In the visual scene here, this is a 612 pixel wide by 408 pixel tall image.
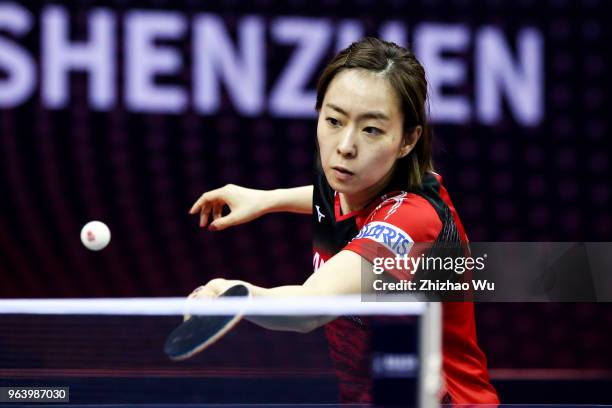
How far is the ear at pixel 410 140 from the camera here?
266 cm

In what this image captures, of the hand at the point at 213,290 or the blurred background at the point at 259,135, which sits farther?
the blurred background at the point at 259,135

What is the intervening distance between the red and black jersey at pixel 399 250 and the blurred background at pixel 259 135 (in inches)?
110

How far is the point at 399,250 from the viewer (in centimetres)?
246

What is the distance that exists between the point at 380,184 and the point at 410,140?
138 millimetres

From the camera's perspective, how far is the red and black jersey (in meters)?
2.33

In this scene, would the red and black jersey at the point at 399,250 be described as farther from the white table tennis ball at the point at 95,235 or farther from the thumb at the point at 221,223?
the white table tennis ball at the point at 95,235

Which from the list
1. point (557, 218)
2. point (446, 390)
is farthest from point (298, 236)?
point (446, 390)

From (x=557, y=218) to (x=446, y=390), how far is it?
11.9 feet

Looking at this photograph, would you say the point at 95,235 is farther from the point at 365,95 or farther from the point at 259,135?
the point at 259,135

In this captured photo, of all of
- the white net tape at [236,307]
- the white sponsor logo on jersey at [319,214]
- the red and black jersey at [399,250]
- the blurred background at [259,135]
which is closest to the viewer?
the white net tape at [236,307]

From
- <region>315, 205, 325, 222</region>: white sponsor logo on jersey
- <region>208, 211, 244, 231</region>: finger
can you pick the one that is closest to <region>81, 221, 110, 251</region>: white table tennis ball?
<region>208, 211, 244, 231</region>: finger

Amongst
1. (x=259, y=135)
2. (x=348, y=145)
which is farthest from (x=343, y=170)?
(x=259, y=135)

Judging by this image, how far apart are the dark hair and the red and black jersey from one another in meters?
0.05

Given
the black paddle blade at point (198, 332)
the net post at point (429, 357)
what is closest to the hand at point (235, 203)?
the black paddle blade at point (198, 332)
